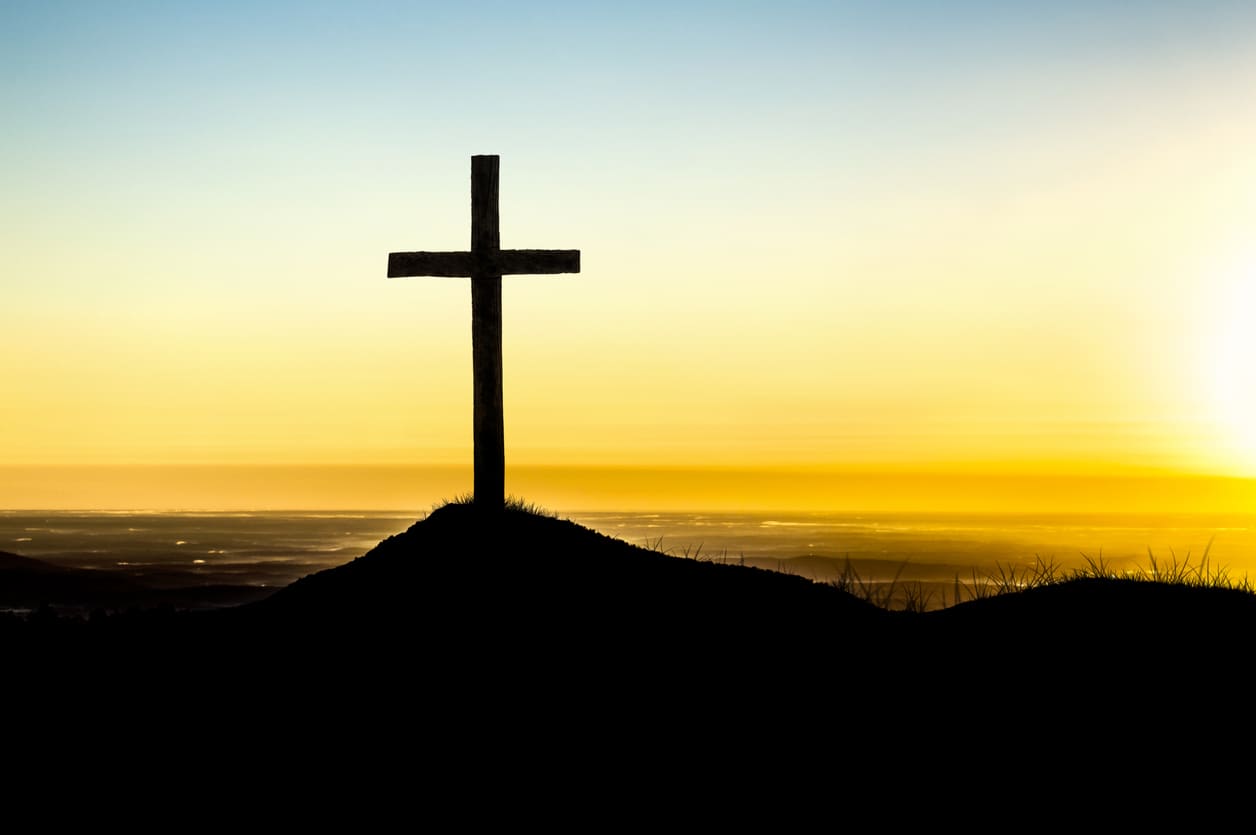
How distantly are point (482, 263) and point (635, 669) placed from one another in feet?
22.9

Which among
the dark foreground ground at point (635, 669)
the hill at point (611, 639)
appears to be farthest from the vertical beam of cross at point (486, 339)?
the dark foreground ground at point (635, 669)

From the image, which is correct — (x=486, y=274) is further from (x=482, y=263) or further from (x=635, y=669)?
(x=635, y=669)

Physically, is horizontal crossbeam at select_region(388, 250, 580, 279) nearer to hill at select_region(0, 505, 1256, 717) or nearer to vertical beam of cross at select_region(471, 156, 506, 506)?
vertical beam of cross at select_region(471, 156, 506, 506)

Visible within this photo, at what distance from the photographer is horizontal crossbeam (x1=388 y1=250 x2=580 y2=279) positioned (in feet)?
49.0

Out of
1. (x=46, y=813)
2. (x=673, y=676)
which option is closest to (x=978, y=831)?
(x=673, y=676)

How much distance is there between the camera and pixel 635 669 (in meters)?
9.89

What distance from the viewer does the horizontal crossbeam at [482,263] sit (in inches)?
587

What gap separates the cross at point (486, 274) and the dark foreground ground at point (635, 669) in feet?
5.39

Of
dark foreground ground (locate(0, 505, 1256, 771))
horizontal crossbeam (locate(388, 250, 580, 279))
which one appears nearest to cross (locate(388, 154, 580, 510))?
horizontal crossbeam (locate(388, 250, 580, 279))

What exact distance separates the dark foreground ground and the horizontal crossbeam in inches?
148

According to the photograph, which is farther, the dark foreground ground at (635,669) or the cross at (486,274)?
the cross at (486,274)

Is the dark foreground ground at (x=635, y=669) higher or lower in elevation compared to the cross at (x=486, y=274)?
lower

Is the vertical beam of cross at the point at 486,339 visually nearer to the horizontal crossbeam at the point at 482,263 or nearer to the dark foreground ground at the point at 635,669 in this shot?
the horizontal crossbeam at the point at 482,263

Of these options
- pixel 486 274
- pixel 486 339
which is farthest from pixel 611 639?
pixel 486 274
